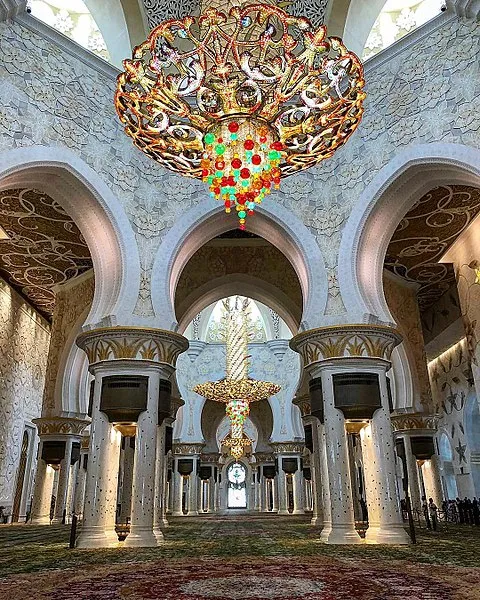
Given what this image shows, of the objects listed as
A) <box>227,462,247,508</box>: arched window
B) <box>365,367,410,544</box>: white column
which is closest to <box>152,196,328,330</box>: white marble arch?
<box>365,367,410,544</box>: white column

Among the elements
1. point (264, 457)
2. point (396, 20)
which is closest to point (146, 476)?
point (396, 20)

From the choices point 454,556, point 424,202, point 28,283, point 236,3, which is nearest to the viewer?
point 454,556

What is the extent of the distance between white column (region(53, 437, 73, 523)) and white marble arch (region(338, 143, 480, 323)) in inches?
289

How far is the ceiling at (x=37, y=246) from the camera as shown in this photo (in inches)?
358

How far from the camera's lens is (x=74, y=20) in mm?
8672

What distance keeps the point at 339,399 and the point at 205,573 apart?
3.44m

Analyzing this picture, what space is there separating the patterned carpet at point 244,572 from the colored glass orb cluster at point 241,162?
313cm

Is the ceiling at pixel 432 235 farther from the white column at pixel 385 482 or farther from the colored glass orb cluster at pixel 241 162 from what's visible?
the colored glass orb cluster at pixel 241 162

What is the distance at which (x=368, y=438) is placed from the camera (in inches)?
266

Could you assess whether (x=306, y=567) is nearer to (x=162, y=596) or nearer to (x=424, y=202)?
(x=162, y=596)

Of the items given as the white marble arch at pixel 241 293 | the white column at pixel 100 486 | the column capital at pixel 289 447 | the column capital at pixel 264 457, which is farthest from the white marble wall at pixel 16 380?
the column capital at pixel 264 457

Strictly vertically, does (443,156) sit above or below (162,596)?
above

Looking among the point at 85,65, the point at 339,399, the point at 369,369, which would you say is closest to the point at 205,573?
the point at 339,399

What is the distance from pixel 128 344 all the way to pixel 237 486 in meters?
23.4
